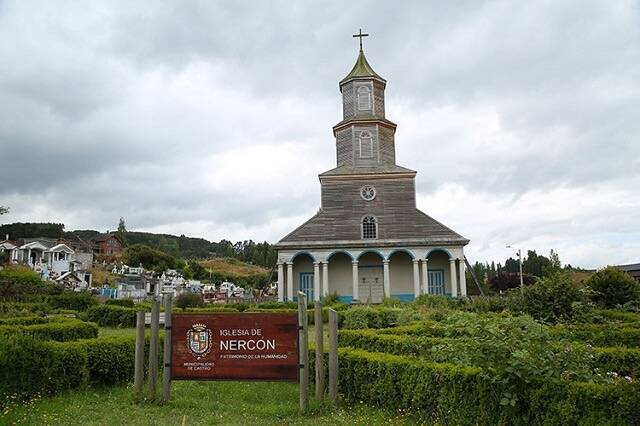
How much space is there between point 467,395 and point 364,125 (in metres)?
33.4

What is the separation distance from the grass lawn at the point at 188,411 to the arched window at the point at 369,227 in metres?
25.9

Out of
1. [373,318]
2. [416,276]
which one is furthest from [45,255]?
[373,318]

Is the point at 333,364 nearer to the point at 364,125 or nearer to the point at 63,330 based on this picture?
the point at 63,330

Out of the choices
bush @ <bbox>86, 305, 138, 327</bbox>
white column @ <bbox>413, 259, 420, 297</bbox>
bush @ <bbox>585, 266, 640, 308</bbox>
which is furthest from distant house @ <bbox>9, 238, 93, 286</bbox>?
bush @ <bbox>585, 266, 640, 308</bbox>

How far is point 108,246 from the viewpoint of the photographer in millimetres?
120562

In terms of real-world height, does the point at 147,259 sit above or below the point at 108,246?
below

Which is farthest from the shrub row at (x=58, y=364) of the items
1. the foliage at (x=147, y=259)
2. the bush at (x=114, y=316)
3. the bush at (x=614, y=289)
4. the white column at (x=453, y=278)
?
the foliage at (x=147, y=259)

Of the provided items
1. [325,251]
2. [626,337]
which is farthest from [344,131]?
[626,337]

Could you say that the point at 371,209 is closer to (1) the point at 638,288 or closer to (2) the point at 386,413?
(1) the point at 638,288

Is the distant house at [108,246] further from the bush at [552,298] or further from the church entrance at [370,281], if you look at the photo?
the bush at [552,298]

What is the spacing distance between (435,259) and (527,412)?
30.3m

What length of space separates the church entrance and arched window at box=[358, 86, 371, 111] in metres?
11.9

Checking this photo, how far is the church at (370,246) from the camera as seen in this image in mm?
34625

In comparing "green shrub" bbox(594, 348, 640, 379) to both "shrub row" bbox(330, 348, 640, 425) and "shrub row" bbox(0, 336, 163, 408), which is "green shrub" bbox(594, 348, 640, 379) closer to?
"shrub row" bbox(330, 348, 640, 425)
